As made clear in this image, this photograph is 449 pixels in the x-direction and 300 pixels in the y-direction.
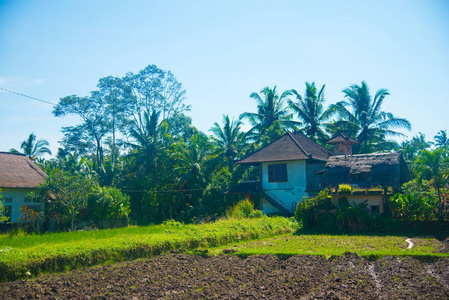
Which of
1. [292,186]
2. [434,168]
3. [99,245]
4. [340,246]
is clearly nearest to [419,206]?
[340,246]

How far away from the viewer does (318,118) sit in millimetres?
38625

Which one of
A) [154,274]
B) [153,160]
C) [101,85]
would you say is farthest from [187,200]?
[154,274]

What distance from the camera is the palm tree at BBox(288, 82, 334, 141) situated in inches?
1510

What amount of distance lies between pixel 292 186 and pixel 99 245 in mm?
18318

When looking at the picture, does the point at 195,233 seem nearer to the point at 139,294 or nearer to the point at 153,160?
the point at 139,294

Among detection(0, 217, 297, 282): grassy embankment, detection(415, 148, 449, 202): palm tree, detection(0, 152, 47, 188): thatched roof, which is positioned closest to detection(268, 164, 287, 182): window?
detection(415, 148, 449, 202): palm tree

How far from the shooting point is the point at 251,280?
439 inches

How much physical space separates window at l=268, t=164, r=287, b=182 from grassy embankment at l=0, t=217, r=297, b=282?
9339mm

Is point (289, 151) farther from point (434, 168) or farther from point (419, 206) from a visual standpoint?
point (419, 206)

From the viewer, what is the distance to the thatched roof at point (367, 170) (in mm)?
23797

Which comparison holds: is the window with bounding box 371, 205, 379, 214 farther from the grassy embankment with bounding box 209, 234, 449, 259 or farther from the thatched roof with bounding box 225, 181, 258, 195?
the thatched roof with bounding box 225, 181, 258, 195

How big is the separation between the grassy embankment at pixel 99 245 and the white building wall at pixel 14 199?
9.25m

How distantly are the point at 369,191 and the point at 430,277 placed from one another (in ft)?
34.4

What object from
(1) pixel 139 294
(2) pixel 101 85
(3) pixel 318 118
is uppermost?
(2) pixel 101 85
